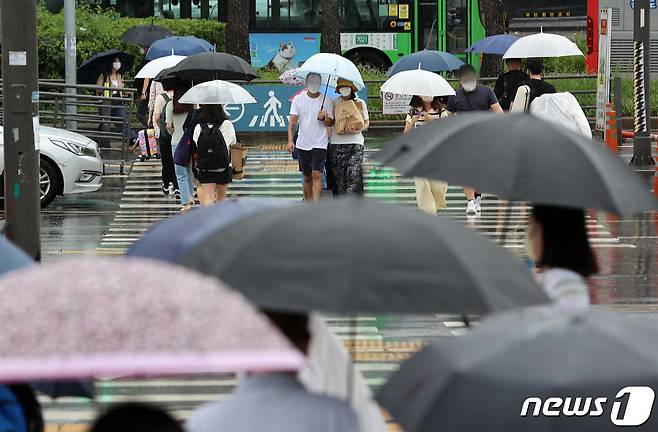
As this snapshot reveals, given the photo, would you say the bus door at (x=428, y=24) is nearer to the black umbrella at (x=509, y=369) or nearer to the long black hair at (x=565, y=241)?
the long black hair at (x=565, y=241)

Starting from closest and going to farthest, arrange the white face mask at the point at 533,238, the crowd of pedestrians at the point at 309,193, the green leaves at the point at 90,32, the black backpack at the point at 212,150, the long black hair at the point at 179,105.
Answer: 1. the crowd of pedestrians at the point at 309,193
2. the white face mask at the point at 533,238
3. the black backpack at the point at 212,150
4. the long black hair at the point at 179,105
5. the green leaves at the point at 90,32

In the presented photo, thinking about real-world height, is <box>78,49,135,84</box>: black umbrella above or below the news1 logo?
above

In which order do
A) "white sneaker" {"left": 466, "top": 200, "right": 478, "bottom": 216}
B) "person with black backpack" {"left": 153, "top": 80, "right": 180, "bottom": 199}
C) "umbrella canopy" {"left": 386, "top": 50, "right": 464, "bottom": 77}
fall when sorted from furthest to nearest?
"umbrella canopy" {"left": 386, "top": 50, "right": 464, "bottom": 77} < "person with black backpack" {"left": 153, "top": 80, "right": 180, "bottom": 199} < "white sneaker" {"left": 466, "top": 200, "right": 478, "bottom": 216}

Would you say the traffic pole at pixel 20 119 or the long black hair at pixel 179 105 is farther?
the long black hair at pixel 179 105

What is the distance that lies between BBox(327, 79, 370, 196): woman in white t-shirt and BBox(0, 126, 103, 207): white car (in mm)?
3728

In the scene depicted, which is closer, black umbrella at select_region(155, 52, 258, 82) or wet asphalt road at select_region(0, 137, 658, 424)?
wet asphalt road at select_region(0, 137, 658, 424)

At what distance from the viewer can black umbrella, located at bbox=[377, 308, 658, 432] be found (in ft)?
11.7

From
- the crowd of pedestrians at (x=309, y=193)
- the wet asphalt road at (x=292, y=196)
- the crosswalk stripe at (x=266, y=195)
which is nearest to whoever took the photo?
the crowd of pedestrians at (x=309, y=193)

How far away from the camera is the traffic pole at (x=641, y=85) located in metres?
22.1

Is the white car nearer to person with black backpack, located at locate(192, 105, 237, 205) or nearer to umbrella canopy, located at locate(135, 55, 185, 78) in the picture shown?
umbrella canopy, located at locate(135, 55, 185, 78)

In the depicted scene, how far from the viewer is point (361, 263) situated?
3.70 metres

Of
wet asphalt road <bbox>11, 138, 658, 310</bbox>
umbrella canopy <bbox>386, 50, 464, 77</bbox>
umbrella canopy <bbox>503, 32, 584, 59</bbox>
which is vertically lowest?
wet asphalt road <bbox>11, 138, 658, 310</bbox>

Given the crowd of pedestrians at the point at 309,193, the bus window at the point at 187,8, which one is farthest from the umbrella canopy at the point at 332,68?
the bus window at the point at 187,8

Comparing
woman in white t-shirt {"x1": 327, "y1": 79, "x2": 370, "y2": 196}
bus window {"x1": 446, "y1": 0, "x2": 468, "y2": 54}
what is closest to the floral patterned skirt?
woman in white t-shirt {"x1": 327, "y1": 79, "x2": 370, "y2": 196}
